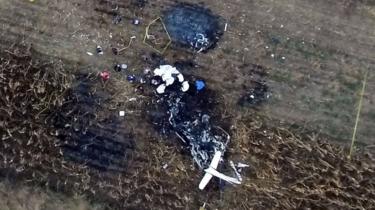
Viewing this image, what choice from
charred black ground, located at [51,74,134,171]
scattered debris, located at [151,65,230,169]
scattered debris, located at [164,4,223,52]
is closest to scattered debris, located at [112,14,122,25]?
scattered debris, located at [164,4,223,52]

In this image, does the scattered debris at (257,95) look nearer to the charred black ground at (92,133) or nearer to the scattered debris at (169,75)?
the scattered debris at (169,75)

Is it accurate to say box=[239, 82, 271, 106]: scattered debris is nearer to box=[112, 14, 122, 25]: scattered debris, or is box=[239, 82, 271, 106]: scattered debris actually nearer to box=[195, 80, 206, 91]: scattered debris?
box=[195, 80, 206, 91]: scattered debris

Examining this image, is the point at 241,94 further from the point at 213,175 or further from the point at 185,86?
the point at 213,175

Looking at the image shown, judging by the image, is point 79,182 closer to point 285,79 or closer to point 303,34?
point 285,79

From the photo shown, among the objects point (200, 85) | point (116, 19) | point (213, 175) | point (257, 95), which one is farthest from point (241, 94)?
point (116, 19)

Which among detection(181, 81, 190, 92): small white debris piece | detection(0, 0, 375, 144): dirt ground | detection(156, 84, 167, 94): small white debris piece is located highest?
detection(0, 0, 375, 144): dirt ground

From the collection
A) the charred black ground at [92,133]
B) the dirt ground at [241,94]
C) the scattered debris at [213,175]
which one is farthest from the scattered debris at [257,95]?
the charred black ground at [92,133]

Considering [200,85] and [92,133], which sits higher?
[200,85]
